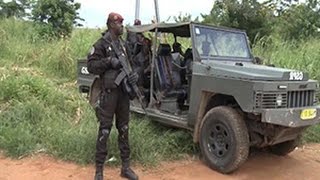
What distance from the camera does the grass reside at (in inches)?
229

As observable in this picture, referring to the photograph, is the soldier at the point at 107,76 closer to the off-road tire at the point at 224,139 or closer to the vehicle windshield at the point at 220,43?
the off-road tire at the point at 224,139

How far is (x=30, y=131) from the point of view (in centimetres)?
636

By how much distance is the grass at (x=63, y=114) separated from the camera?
19.1 feet

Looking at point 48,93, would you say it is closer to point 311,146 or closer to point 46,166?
point 46,166

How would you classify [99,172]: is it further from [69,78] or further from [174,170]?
[69,78]

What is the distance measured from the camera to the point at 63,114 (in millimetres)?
7273

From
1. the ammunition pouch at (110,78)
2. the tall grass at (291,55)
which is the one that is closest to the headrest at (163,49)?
the ammunition pouch at (110,78)

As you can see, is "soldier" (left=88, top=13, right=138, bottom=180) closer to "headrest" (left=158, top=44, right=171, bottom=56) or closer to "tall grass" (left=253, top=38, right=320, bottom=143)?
"headrest" (left=158, top=44, right=171, bottom=56)

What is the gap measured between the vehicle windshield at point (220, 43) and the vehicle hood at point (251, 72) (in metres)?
0.40

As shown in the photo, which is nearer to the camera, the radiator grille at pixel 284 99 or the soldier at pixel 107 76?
the soldier at pixel 107 76

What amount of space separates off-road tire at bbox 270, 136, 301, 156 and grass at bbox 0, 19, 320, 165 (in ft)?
3.77

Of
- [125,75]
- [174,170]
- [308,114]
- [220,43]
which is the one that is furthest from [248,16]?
[125,75]

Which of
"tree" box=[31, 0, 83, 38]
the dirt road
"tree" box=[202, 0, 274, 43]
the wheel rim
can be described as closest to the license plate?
the dirt road

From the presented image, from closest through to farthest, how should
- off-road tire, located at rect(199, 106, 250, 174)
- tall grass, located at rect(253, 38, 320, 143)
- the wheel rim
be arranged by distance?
off-road tire, located at rect(199, 106, 250, 174), the wheel rim, tall grass, located at rect(253, 38, 320, 143)
